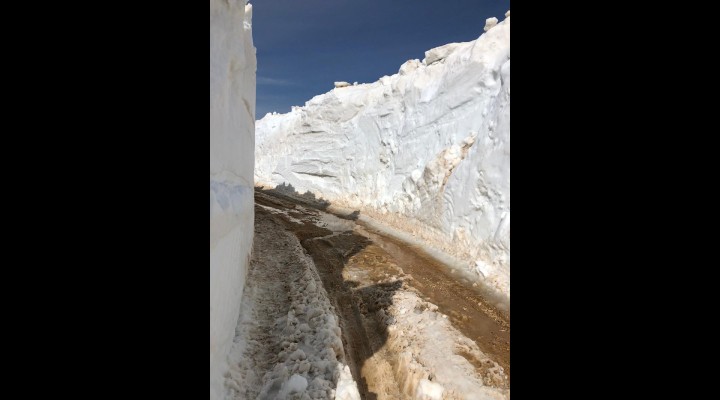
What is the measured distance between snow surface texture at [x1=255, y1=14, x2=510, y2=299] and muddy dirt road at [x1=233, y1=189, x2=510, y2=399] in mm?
1330

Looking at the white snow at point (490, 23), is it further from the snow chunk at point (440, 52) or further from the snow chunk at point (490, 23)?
the snow chunk at point (440, 52)

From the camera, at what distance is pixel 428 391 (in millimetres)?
3934

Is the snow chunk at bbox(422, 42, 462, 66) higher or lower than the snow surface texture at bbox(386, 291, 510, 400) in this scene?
higher

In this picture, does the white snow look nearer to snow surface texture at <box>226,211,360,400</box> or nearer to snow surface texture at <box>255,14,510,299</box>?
snow surface texture at <box>255,14,510,299</box>

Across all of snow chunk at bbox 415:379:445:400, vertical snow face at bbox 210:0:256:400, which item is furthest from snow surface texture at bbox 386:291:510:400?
vertical snow face at bbox 210:0:256:400

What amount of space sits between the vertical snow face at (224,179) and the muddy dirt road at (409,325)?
77 cm

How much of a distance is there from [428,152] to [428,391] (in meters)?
11.6

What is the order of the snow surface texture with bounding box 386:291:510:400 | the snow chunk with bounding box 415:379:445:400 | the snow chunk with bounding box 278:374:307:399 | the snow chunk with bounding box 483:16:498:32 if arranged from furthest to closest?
1. the snow chunk with bounding box 483:16:498:32
2. the snow surface texture with bounding box 386:291:510:400
3. the snow chunk with bounding box 415:379:445:400
4. the snow chunk with bounding box 278:374:307:399

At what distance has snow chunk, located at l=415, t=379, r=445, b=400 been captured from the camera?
12.8ft

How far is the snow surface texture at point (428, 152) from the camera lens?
8.99 meters

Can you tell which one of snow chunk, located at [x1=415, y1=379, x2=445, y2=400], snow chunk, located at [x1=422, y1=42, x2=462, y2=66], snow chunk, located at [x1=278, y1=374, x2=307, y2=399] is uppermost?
snow chunk, located at [x1=422, y1=42, x2=462, y2=66]
